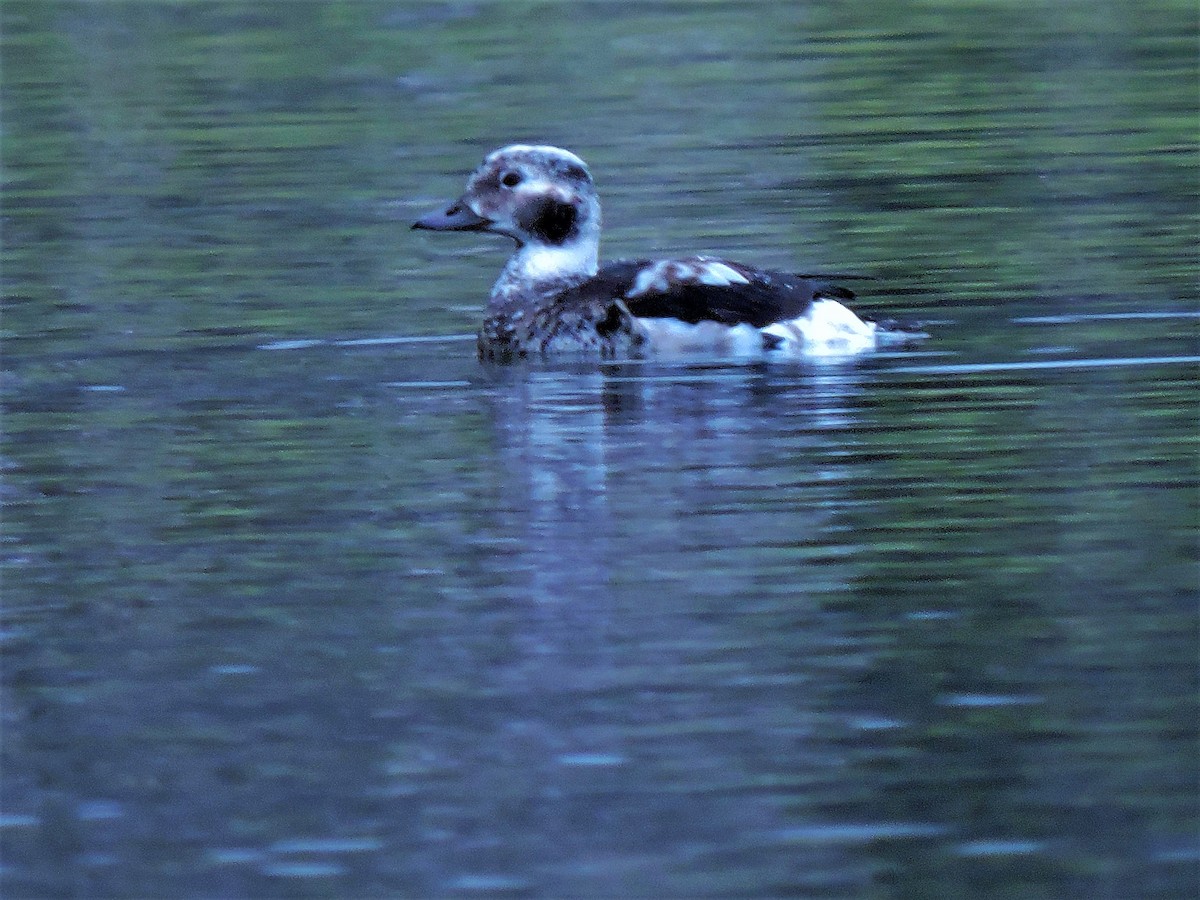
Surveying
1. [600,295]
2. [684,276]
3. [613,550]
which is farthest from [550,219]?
[613,550]

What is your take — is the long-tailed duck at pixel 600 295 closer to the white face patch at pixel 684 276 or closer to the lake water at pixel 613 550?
the white face patch at pixel 684 276

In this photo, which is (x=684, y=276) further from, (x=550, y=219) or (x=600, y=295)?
(x=550, y=219)

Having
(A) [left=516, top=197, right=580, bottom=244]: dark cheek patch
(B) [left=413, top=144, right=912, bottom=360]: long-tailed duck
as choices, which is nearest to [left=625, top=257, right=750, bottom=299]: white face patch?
(B) [left=413, top=144, right=912, bottom=360]: long-tailed duck

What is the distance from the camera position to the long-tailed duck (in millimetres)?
11906

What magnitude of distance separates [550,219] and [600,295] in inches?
33.5

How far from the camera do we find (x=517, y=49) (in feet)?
81.6

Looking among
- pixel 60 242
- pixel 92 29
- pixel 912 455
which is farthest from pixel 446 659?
pixel 92 29

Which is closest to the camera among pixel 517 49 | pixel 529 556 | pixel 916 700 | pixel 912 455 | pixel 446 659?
pixel 916 700

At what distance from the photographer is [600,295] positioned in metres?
12.2

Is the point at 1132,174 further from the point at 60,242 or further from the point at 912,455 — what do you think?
the point at 912,455

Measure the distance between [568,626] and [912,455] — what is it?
2316 mm

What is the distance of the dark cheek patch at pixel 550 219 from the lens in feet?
42.3

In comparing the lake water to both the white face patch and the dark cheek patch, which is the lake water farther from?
the dark cheek patch

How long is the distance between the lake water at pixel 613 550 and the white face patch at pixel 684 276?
303mm
